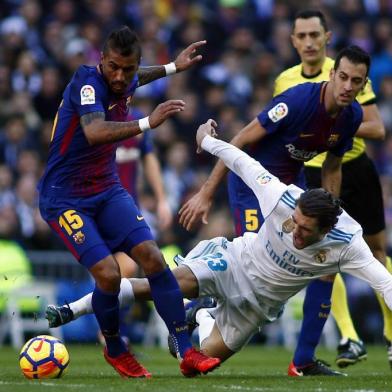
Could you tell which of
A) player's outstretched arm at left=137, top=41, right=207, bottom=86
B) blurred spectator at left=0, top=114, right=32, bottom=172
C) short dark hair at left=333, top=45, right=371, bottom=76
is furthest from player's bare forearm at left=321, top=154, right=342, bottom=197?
blurred spectator at left=0, top=114, right=32, bottom=172

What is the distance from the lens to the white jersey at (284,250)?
830 centimetres

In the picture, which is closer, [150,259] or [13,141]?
[150,259]

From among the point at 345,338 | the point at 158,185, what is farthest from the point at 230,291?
the point at 158,185

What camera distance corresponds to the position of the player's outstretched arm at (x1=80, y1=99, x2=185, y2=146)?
8.12m

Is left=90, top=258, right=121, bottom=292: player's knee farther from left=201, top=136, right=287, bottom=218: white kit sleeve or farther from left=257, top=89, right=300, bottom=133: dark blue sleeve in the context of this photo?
left=257, top=89, right=300, bottom=133: dark blue sleeve

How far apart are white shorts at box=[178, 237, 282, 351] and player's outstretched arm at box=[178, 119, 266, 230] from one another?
277mm

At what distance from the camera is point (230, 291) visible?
8977 millimetres

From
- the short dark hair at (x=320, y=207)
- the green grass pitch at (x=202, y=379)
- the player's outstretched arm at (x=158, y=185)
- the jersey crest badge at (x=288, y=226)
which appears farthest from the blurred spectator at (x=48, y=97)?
the short dark hair at (x=320, y=207)

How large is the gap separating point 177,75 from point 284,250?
9954 millimetres

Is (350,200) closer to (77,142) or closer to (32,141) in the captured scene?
(77,142)

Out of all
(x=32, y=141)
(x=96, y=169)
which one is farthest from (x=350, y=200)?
(x=32, y=141)

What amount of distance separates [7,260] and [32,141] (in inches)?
86.3

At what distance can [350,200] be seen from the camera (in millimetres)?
11023

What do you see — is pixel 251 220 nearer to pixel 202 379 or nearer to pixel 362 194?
pixel 202 379
